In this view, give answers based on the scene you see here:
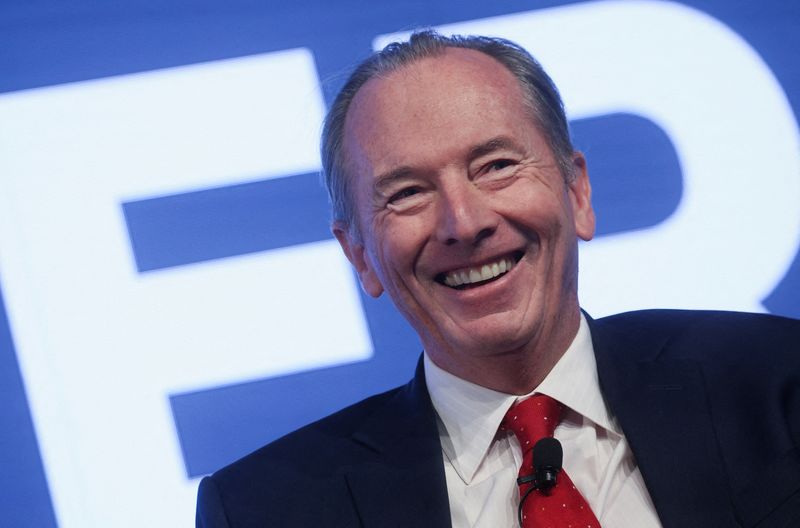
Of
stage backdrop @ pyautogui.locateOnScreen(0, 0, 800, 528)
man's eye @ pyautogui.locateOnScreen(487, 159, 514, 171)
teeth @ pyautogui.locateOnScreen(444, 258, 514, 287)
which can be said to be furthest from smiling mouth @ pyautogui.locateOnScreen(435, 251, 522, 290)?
stage backdrop @ pyautogui.locateOnScreen(0, 0, 800, 528)

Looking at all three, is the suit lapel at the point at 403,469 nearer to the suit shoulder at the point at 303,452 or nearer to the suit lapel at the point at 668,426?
the suit shoulder at the point at 303,452

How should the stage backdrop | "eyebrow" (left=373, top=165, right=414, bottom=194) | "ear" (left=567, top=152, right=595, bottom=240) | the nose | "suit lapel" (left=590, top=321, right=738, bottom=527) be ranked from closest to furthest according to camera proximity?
"suit lapel" (left=590, top=321, right=738, bottom=527) < the nose < "eyebrow" (left=373, top=165, right=414, bottom=194) < "ear" (left=567, top=152, right=595, bottom=240) < the stage backdrop

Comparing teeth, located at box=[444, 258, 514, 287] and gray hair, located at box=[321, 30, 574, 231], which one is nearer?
teeth, located at box=[444, 258, 514, 287]

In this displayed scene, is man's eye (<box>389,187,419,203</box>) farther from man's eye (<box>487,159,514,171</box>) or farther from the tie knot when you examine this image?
the tie knot

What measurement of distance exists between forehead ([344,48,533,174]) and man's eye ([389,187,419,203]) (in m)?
0.06

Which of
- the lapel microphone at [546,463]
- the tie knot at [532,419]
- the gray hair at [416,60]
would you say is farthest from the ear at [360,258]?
the lapel microphone at [546,463]

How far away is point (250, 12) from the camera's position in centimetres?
272

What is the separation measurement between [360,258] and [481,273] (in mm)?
359

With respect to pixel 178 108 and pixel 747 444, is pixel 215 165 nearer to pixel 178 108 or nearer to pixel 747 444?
pixel 178 108

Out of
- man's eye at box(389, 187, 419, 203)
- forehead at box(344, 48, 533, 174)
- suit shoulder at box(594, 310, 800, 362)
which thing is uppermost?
forehead at box(344, 48, 533, 174)

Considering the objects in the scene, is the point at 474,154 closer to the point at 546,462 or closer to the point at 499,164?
the point at 499,164

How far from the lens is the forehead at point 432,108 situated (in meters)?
2.01

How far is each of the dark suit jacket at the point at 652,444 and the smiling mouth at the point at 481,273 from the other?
25 centimetres

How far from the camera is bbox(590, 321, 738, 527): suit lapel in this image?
5.83 ft
